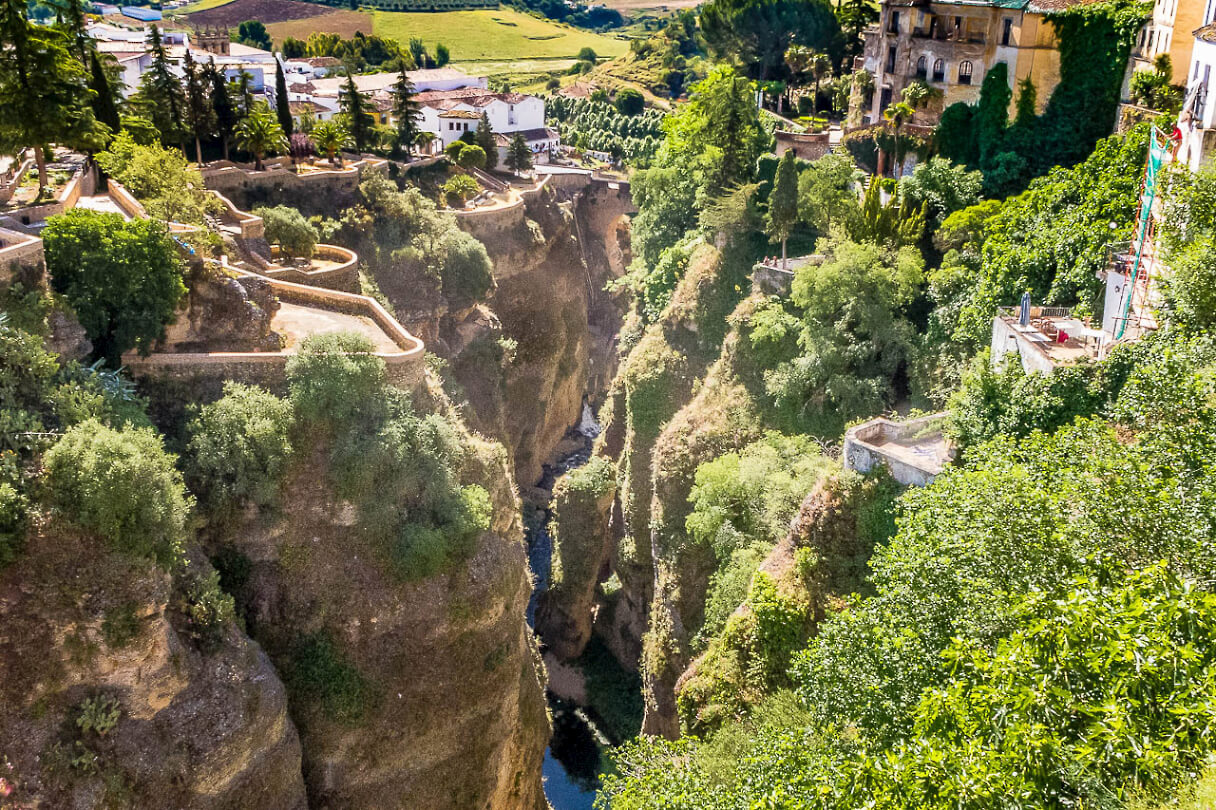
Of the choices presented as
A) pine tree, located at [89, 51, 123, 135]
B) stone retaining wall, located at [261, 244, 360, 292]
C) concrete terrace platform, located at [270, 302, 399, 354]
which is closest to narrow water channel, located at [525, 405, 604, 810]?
concrete terrace platform, located at [270, 302, 399, 354]

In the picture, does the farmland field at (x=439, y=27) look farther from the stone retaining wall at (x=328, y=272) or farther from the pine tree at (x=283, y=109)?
the stone retaining wall at (x=328, y=272)

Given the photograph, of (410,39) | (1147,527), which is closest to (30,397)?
(1147,527)

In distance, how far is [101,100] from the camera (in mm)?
39375

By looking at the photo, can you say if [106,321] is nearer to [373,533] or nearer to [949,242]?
[373,533]

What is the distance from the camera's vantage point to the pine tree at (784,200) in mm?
42688

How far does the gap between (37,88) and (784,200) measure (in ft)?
92.0

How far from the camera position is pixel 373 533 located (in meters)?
29.6

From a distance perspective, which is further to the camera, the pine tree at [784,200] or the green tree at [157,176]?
the pine tree at [784,200]

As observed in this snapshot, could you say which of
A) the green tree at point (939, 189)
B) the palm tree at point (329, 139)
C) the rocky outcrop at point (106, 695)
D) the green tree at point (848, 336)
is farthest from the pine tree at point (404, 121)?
the rocky outcrop at point (106, 695)

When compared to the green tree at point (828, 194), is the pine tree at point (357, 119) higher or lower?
higher

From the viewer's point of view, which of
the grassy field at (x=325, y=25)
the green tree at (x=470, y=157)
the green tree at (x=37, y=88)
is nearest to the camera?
Answer: the green tree at (x=37, y=88)

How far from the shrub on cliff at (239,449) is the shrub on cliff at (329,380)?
0.75 m

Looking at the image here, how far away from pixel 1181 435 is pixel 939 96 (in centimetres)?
2855

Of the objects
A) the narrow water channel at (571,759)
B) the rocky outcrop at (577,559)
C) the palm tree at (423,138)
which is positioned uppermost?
the palm tree at (423,138)
